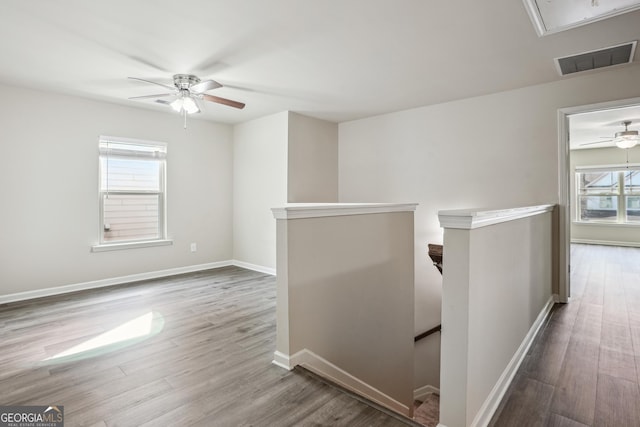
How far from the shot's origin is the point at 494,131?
406cm

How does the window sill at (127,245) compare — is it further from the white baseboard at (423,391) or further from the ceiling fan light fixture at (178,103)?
the white baseboard at (423,391)

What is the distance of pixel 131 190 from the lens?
467 centimetres

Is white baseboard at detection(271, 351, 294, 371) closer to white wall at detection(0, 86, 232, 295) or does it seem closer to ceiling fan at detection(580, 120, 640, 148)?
white wall at detection(0, 86, 232, 295)

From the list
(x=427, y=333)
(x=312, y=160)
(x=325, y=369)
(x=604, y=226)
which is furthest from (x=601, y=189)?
(x=325, y=369)

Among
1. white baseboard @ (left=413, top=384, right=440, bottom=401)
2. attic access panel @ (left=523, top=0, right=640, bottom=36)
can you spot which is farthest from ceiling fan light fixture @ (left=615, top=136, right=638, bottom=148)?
white baseboard @ (left=413, top=384, right=440, bottom=401)

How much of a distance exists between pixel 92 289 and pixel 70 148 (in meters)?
1.86

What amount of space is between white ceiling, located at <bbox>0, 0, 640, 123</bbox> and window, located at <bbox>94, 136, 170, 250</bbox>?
2.87 ft

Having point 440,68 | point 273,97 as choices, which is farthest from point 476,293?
point 273,97

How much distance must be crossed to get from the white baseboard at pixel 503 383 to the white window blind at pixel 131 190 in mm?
4739

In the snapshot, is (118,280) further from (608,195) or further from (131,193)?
(608,195)

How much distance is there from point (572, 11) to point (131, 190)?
Result: 17.4ft

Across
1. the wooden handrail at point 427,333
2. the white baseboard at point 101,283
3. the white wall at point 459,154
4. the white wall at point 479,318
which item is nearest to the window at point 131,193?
the white baseboard at point 101,283

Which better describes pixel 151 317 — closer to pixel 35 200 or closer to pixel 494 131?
pixel 35 200

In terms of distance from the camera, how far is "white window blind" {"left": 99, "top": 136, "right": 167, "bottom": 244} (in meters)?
4.41
